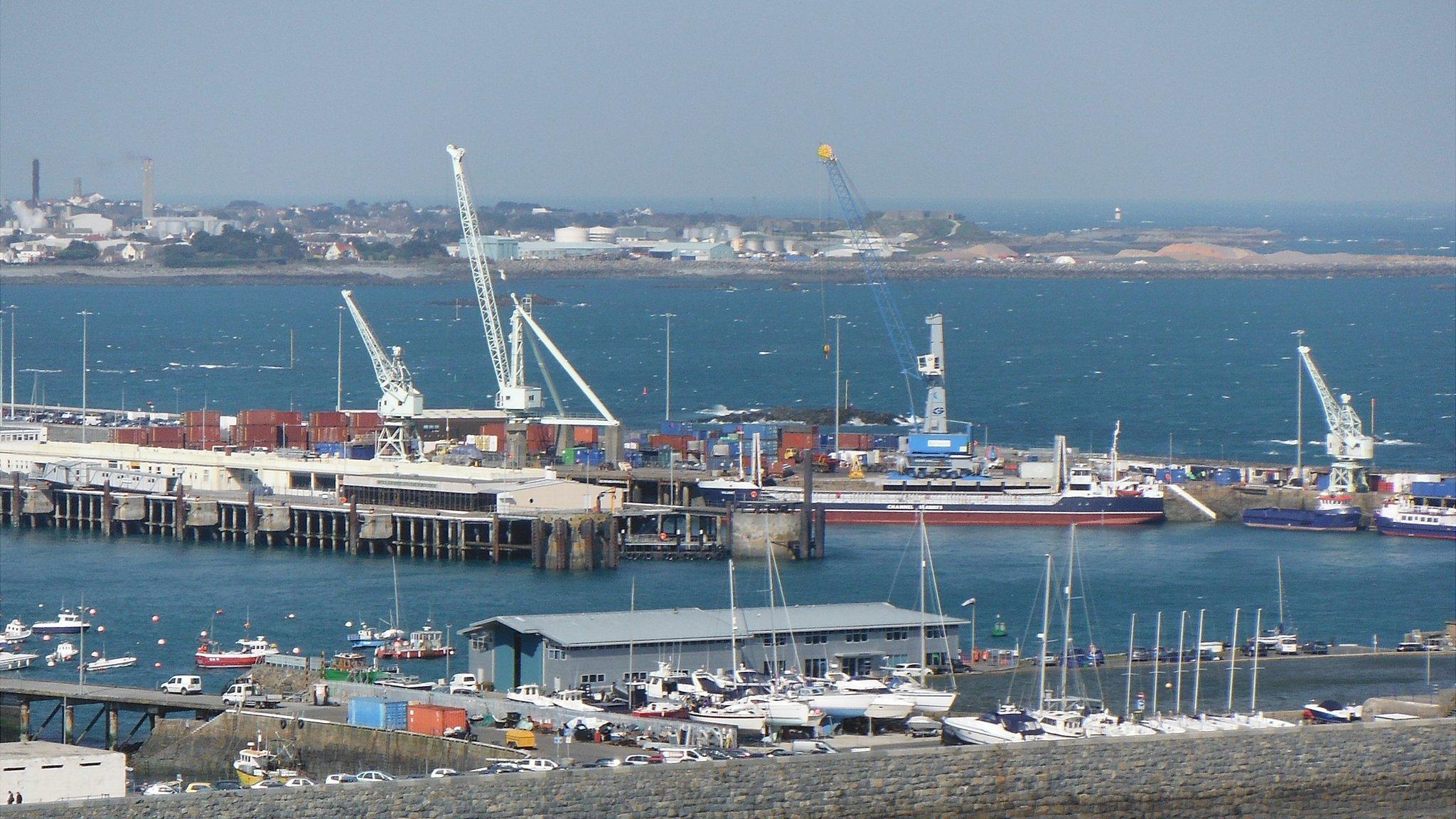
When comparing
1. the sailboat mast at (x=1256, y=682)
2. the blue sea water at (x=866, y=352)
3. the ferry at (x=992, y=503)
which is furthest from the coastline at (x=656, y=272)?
the sailboat mast at (x=1256, y=682)

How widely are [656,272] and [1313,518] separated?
109m

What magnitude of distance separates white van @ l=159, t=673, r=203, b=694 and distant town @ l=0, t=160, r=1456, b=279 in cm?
11340

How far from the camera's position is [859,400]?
66000 millimetres

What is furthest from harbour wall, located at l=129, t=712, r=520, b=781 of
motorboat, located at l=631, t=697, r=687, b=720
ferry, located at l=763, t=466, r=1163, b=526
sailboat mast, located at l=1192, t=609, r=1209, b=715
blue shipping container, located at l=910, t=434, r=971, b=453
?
blue shipping container, located at l=910, t=434, r=971, b=453

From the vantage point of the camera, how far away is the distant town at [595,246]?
152 meters

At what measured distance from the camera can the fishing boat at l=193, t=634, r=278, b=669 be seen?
26500mm

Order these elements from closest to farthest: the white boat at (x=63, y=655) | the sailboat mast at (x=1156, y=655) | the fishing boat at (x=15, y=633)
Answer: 1. the sailboat mast at (x=1156, y=655)
2. the white boat at (x=63, y=655)
3. the fishing boat at (x=15, y=633)

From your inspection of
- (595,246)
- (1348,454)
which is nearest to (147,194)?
(595,246)

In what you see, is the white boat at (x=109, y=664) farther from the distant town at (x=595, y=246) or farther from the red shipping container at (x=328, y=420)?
the distant town at (x=595, y=246)

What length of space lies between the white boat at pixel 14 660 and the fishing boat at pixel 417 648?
383cm

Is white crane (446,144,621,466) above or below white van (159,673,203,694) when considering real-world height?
above

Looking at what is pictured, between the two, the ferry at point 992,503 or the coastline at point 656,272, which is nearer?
the ferry at point 992,503

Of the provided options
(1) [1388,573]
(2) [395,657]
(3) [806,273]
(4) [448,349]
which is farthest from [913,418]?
(3) [806,273]

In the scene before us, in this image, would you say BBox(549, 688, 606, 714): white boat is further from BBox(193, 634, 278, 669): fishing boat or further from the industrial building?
BBox(193, 634, 278, 669): fishing boat
